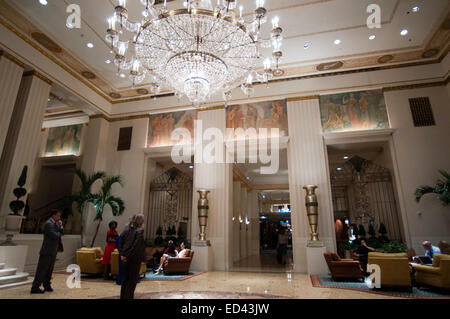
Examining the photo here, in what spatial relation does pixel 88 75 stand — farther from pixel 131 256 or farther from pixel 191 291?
pixel 131 256

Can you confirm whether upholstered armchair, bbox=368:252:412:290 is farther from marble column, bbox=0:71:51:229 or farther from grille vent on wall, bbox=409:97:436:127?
marble column, bbox=0:71:51:229

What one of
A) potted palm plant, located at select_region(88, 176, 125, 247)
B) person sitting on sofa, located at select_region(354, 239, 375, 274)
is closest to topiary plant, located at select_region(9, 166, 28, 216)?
potted palm plant, located at select_region(88, 176, 125, 247)

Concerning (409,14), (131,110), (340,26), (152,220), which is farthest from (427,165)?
(131,110)

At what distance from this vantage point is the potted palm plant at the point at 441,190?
24.2 ft

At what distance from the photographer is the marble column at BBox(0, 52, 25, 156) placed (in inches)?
281

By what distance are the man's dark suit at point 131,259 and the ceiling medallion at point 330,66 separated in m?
8.63

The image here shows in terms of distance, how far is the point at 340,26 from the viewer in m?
7.88

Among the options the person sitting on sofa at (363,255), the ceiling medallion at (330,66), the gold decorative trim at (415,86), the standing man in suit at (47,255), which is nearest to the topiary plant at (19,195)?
the standing man in suit at (47,255)

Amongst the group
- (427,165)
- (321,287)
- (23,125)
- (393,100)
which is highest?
(393,100)

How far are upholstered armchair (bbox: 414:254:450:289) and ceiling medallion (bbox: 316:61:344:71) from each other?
6.72 m

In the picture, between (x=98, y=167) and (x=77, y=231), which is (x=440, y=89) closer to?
(x=98, y=167)

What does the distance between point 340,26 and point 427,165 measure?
4.99 meters

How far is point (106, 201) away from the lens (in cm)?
953

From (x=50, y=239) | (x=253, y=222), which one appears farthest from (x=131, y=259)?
(x=253, y=222)
